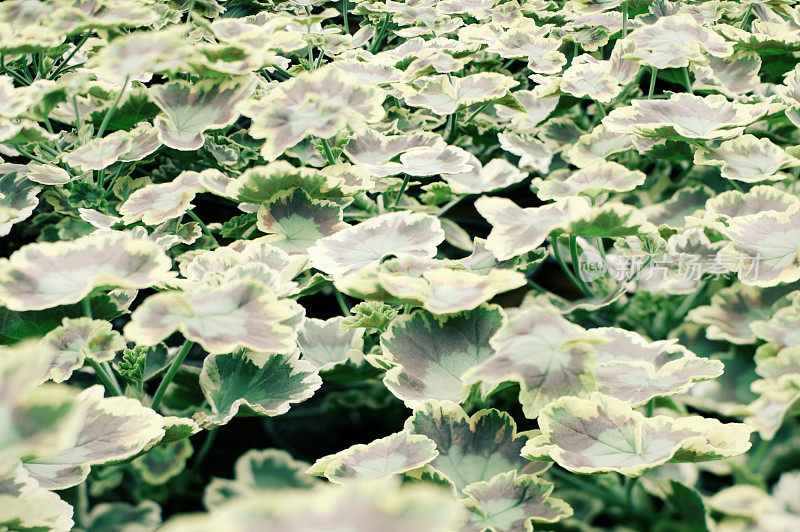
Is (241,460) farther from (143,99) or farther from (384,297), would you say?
(143,99)

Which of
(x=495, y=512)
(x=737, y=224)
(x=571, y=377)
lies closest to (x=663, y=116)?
(x=737, y=224)

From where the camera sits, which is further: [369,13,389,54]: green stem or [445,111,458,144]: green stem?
[369,13,389,54]: green stem

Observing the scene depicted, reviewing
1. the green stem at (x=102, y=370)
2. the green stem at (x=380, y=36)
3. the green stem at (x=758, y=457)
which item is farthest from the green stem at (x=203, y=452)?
the green stem at (x=380, y=36)

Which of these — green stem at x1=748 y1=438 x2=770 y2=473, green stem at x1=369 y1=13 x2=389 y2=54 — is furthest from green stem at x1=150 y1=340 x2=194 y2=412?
green stem at x1=369 y1=13 x2=389 y2=54

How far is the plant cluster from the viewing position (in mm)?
637

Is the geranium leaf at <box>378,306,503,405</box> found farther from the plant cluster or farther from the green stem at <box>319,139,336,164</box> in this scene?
the green stem at <box>319,139,336,164</box>

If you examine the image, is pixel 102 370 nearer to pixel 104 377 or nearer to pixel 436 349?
pixel 104 377

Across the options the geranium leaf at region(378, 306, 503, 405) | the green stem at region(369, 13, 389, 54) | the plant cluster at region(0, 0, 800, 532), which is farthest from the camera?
the green stem at region(369, 13, 389, 54)

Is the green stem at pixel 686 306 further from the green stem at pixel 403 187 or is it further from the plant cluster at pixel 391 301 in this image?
the green stem at pixel 403 187

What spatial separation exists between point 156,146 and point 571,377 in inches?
31.6

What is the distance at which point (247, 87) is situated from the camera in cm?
102

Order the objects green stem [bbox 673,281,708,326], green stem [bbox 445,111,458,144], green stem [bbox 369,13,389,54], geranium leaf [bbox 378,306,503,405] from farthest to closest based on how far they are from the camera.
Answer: green stem [bbox 369,13,389,54]
green stem [bbox 445,111,458,144]
green stem [bbox 673,281,708,326]
geranium leaf [bbox 378,306,503,405]

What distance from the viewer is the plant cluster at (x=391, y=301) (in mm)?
637

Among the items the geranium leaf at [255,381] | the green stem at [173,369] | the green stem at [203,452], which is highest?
the green stem at [173,369]
